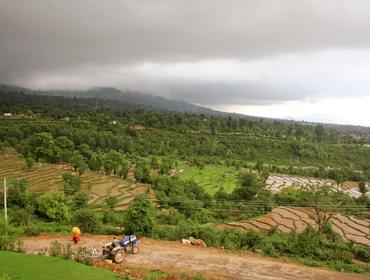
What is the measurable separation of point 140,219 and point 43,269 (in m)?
7.21

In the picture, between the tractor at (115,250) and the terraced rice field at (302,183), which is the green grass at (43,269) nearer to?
the tractor at (115,250)

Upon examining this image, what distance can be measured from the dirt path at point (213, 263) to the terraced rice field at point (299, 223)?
10.4 m

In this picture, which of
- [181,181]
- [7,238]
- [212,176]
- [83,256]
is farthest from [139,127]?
[83,256]

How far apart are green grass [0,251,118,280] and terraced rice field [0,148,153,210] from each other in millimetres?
24638

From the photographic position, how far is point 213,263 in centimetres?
1620

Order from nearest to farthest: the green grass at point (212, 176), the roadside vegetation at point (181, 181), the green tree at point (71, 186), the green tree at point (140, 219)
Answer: the roadside vegetation at point (181, 181) < the green tree at point (140, 219) < the green tree at point (71, 186) < the green grass at point (212, 176)

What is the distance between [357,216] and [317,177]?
4034 cm

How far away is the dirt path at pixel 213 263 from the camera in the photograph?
15219 mm

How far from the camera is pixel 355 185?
69.6 meters

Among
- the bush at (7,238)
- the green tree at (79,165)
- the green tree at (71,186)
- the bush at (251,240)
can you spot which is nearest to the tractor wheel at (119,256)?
the bush at (7,238)

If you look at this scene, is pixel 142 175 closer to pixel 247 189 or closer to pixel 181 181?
pixel 181 181

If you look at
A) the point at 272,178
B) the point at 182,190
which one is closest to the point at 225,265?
the point at 182,190

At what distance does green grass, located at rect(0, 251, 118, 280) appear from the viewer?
41.2 ft

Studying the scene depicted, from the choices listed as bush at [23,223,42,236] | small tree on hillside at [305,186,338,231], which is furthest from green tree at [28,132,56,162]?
bush at [23,223,42,236]
